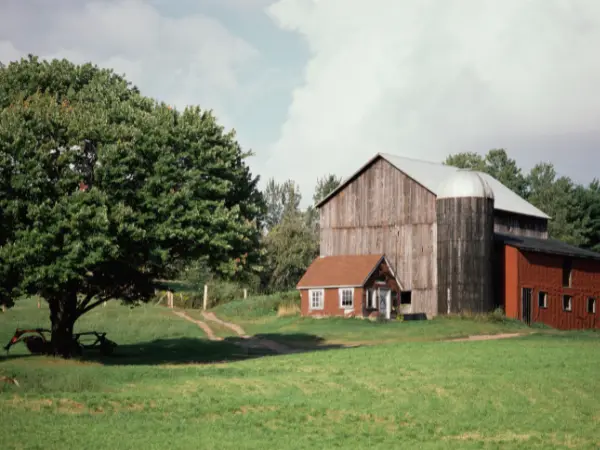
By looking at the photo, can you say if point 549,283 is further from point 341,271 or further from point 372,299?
point 341,271

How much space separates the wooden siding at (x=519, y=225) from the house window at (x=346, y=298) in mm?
14110

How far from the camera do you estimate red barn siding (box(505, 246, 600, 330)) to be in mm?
64625

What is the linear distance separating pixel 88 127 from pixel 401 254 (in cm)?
3577

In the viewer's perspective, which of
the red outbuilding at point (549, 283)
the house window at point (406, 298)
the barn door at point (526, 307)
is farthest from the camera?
the house window at point (406, 298)

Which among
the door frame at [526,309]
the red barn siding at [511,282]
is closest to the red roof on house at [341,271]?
the red barn siding at [511,282]

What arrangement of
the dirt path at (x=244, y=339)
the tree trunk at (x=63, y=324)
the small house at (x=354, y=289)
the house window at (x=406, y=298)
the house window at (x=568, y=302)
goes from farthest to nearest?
the house window at (x=568, y=302)
the house window at (x=406, y=298)
the small house at (x=354, y=289)
the dirt path at (x=244, y=339)
the tree trunk at (x=63, y=324)

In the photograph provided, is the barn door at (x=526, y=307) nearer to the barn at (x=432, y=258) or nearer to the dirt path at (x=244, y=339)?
the barn at (x=432, y=258)

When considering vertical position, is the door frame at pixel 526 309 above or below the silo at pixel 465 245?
below

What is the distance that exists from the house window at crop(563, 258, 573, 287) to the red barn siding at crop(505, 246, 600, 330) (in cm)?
29

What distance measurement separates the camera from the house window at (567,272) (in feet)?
231

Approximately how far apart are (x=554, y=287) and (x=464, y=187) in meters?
11.5

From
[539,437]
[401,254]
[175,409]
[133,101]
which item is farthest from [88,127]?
[401,254]

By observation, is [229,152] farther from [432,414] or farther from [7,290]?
[432,414]

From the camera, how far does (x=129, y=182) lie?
38.6 metres
